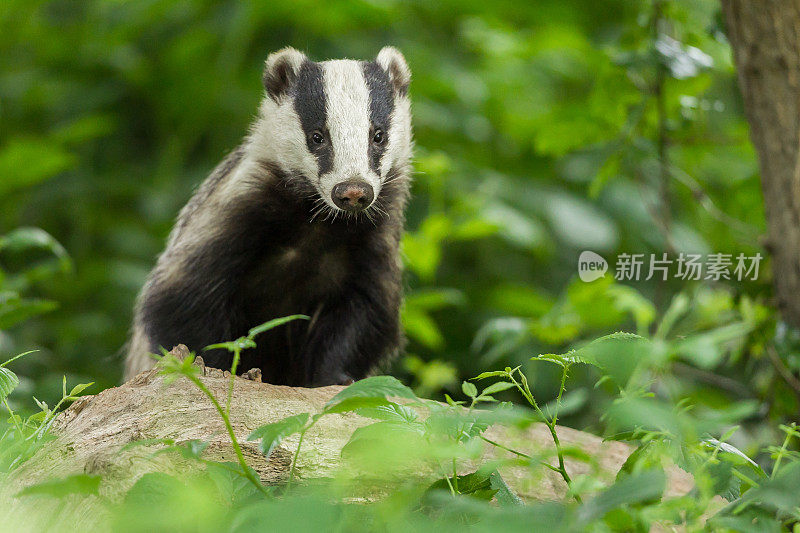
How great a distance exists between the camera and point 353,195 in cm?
279

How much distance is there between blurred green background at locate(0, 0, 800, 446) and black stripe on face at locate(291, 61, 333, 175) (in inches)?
44.5

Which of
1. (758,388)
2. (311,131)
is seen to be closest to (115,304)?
(311,131)

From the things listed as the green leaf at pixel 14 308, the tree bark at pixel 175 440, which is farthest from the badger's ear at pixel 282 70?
the tree bark at pixel 175 440

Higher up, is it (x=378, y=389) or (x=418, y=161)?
(x=378, y=389)

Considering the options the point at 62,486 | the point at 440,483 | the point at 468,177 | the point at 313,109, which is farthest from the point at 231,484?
the point at 468,177

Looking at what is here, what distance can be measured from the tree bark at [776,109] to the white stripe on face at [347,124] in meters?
1.28

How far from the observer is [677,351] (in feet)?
4.27

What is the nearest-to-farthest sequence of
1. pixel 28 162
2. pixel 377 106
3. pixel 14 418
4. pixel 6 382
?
1. pixel 6 382
2. pixel 14 418
3. pixel 377 106
4. pixel 28 162

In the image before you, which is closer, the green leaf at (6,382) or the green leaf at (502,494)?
the green leaf at (502,494)

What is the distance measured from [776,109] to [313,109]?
5.17ft

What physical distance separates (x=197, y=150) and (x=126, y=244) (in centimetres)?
94

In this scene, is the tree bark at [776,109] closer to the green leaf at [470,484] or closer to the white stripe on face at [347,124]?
the white stripe on face at [347,124]

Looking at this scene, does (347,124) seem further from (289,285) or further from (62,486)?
(62,486)

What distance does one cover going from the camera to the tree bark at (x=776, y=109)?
2.80 metres
